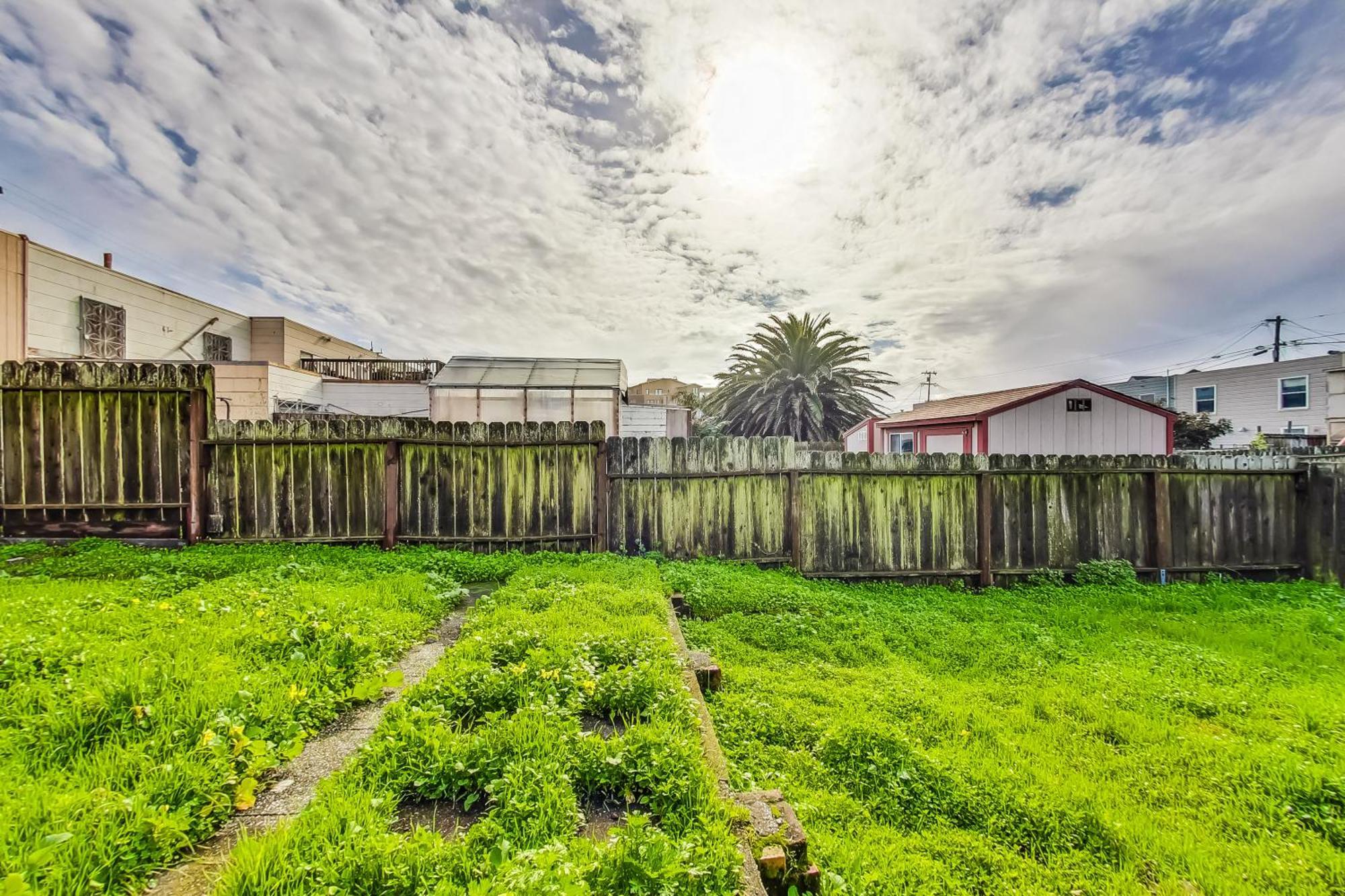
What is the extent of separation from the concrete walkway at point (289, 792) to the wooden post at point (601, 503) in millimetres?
3361

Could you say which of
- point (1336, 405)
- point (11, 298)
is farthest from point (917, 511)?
point (11, 298)

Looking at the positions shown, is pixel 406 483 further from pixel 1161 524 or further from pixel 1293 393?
pixel 1293 393

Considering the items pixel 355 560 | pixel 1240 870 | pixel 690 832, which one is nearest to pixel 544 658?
pixel 690 832

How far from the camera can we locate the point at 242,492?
6191 millimetres

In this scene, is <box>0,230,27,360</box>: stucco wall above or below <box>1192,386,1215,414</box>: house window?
above

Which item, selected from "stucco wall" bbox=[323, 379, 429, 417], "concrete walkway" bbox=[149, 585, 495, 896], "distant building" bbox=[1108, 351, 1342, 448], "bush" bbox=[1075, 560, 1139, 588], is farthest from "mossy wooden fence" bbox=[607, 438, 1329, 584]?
"distant building" bbox=[1108, 351, 1342, 448]

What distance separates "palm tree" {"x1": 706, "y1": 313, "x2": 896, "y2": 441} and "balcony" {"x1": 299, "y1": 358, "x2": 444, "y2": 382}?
12082 mm

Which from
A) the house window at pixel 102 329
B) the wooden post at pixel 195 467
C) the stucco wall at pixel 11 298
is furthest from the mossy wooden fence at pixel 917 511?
the house window at pixel 102 329

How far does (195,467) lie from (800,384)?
1936 cm

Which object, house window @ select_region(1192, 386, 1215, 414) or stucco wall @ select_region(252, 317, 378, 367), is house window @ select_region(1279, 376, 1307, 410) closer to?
house window @ select_region(1192, 386, 1215, 414)

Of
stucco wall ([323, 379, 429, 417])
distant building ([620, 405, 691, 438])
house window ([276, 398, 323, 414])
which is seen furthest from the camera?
stucco wall ([323, 379, 429, 417])

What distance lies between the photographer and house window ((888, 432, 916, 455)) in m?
15.5

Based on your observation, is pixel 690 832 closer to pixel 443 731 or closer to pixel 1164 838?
pixel 443 731

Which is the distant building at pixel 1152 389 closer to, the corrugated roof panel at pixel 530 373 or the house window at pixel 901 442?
the house window at pixel 901 442
